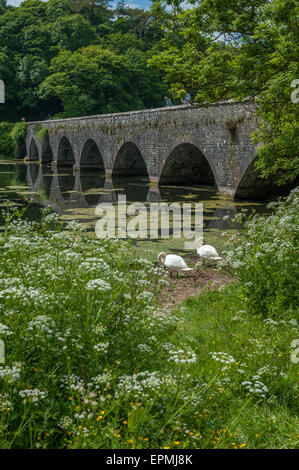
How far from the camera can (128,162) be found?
24.4 m

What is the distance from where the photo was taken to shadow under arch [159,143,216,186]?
1853cm

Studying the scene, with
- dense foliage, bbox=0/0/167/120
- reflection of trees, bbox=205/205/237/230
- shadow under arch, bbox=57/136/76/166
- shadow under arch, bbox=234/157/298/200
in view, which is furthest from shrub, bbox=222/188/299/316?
dense foliage, bbox=0/0/167/120

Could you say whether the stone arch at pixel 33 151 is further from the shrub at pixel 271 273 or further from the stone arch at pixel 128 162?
the shrub at pixel 271 273

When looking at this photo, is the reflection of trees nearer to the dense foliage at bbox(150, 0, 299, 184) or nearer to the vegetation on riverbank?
the dense foliage at bbox(150, 0, 299, 184)

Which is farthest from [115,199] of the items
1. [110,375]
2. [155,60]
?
[110,375]

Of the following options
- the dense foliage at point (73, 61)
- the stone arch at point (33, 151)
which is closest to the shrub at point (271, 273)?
the stone arch at point (33, 151)

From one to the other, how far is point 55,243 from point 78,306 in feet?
4.33

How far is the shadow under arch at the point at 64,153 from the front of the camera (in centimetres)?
3174

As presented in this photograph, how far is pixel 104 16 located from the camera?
2383 inches

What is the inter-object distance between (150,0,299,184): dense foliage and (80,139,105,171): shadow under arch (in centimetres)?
1967

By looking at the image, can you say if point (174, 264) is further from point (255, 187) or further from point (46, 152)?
point (46, 152)

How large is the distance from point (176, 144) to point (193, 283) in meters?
11.4

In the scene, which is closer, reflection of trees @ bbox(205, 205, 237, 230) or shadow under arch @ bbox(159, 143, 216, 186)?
reflection of trees @ bbox(205, 205, 237, 230)

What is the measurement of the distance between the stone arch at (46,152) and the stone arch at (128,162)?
10.8m
